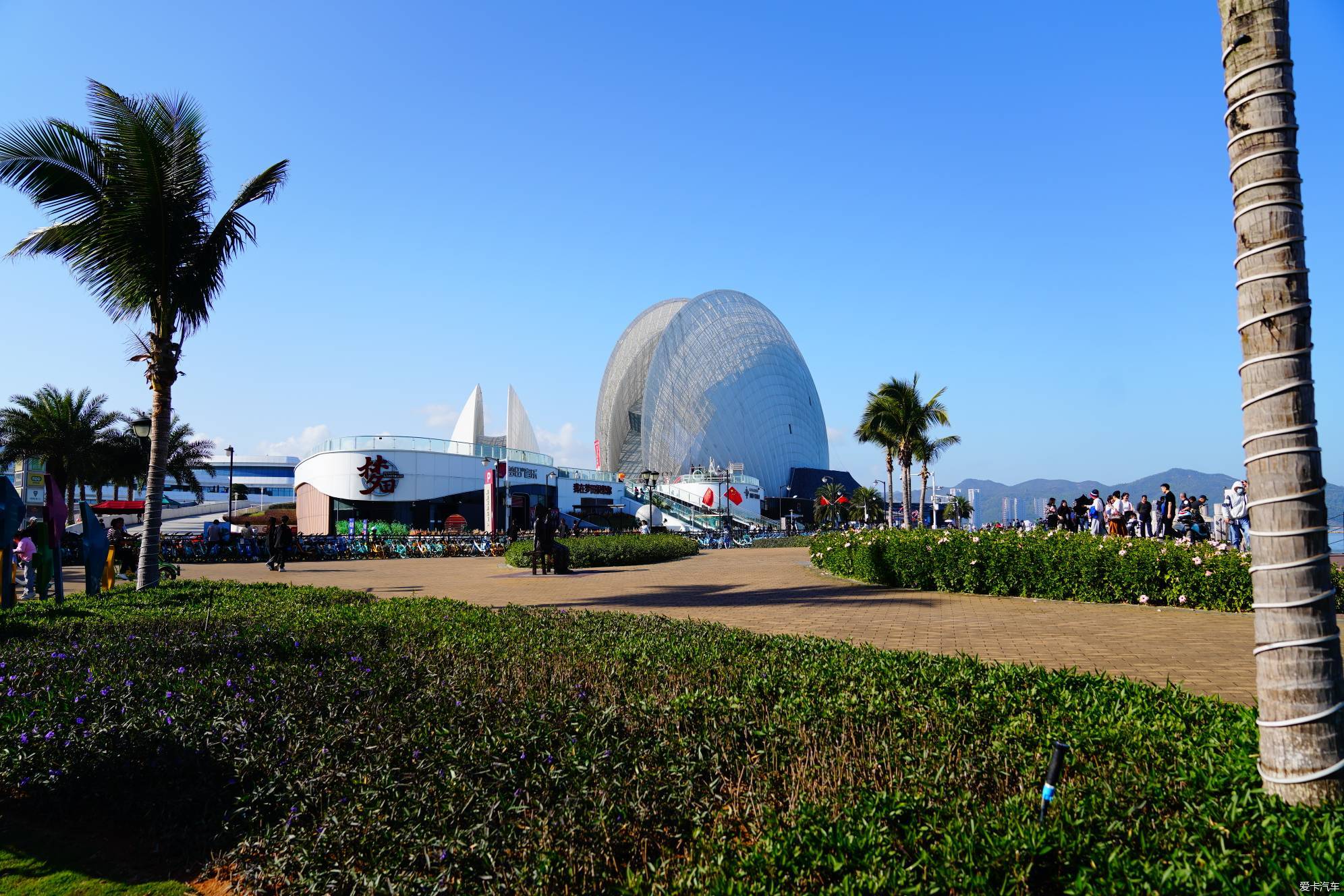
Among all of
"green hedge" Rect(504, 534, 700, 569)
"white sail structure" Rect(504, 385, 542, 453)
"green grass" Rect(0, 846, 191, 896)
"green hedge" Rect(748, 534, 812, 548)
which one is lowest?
"green hedge" Rect(748, 534, 812, 548)

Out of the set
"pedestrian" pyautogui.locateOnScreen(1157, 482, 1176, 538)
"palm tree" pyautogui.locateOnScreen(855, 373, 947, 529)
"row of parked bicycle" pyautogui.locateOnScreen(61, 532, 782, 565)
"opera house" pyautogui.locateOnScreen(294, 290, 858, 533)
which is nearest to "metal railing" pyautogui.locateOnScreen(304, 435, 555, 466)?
"opera house" pyautogui.locateOnScreen(294, 290, 858, 533)

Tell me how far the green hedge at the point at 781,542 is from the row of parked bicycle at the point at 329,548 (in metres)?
15.3

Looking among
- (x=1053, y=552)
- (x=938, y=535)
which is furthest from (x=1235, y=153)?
(x=938, y=535)

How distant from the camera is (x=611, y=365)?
81375 millimetres

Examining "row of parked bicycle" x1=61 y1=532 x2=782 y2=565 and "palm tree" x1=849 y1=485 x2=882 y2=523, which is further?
→ "palm tree" x1=849 y1=485 x2=882 y2=523

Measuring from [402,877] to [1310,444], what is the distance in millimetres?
3290

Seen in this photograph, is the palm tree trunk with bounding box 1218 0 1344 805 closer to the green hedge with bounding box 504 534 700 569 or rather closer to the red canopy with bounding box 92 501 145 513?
the green hedge with bounding box 504 534 700 569

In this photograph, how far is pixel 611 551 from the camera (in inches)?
895

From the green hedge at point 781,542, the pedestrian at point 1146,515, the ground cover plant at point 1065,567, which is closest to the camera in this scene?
the ground cover plant at point 1065,567

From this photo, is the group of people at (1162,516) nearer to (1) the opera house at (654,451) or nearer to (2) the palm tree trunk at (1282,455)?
(2) the palm tree trunk at (1282,455)

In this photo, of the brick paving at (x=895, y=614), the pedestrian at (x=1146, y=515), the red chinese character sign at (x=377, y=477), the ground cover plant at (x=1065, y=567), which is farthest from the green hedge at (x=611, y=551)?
the red chinese character sign at (x=377, y=477)

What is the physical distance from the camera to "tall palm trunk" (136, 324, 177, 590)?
11648 millimetres

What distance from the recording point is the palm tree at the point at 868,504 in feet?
237

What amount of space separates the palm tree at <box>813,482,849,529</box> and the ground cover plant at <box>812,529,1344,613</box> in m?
46.9
